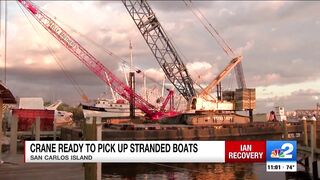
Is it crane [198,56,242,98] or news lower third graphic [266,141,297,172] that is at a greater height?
crane [198,56,242,98]

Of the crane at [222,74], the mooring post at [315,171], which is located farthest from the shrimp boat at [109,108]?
the mooring post at [315,171]

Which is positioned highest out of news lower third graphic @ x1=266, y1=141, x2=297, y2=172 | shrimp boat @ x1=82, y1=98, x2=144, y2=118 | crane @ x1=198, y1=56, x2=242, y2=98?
crane @ x1=198, y1=56, x2=242, y2=98

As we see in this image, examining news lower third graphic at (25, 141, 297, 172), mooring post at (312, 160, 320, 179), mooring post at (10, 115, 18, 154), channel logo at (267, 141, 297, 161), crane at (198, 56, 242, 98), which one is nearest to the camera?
news lower third graphic at (25, 141, 297, 172)

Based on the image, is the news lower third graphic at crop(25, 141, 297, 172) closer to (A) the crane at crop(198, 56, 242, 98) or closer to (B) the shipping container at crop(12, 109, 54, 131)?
(A) the crane at crop(198, 56, 242, 98)

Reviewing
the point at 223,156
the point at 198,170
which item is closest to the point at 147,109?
the point at 198,170

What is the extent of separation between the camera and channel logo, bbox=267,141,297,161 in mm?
15977

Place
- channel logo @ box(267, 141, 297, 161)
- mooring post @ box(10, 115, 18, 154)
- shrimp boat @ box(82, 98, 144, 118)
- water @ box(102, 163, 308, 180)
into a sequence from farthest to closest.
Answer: shrimp boat @ box(82, 98, 144, 118), mooring post @ box(10, 115, 18, 154), water @ box(102, 163, 308, 180), channel logo @ box(267, 141, 297, 161)

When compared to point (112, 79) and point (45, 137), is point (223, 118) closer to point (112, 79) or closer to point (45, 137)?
point (112, 79)

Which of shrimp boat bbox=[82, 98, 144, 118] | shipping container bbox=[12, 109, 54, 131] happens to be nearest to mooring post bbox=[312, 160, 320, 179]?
shipping container bbox=[12, 109, 54, 131]

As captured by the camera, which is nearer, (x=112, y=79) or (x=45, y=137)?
(x=45, y=137)

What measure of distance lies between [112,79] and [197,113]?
2107 centimetres

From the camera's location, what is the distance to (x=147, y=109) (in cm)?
9656

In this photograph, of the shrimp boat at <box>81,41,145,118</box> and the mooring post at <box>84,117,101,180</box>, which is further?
the shrimp boat at <box>81,41,145,118</box>

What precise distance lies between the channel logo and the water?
1445cm
